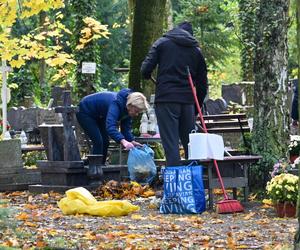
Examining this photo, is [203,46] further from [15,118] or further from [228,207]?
[228,207]

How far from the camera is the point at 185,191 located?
11.4 meters

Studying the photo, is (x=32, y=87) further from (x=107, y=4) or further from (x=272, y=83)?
(x=272, y=83)

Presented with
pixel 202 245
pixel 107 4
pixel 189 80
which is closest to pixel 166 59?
pixel 189 80

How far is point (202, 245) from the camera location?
8539mm

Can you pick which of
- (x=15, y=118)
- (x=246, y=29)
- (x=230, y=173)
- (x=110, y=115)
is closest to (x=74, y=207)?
(x=230, y=173)

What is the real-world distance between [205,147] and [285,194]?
3.63 feet

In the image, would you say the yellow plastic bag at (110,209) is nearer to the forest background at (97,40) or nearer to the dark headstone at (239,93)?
the forest background at (97,40)

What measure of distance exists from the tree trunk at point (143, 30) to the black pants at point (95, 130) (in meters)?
A: 3.12

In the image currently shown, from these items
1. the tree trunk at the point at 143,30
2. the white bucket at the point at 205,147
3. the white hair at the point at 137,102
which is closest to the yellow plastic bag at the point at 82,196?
the white bucket at the point at 205,147

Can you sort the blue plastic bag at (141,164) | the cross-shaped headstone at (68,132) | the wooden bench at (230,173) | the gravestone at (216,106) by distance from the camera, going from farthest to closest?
1. the gravestone at (216,106)
2. the cross-shaped headstone at (68,132)
3. the blue plastic bag at (141,164)
4. the wooden bench at (230,173)

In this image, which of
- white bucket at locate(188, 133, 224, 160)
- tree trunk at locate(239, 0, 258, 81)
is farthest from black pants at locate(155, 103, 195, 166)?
tree trunk at locate(239, 0, 258, 81)

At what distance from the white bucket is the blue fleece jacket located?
1852 mm

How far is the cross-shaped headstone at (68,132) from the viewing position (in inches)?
565

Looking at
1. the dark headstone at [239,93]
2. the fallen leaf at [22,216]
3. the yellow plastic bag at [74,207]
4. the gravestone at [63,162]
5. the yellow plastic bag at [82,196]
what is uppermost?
the dark headstone at [239,93]
